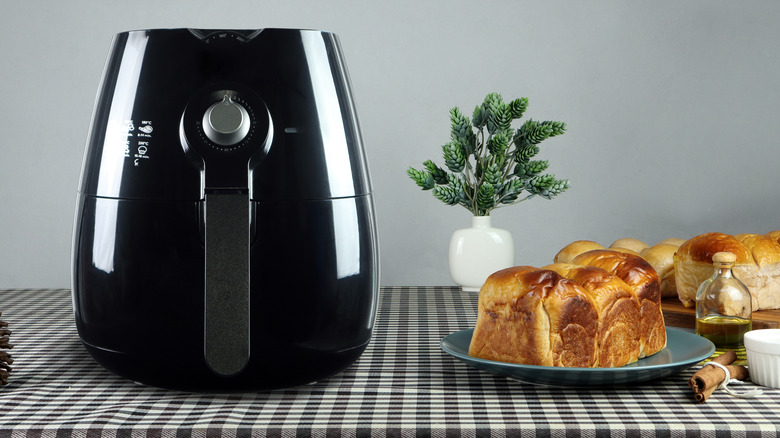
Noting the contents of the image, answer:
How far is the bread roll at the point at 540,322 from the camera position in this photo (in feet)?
2.29

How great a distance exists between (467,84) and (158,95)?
1.74 metres

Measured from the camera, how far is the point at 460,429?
56 centimetres

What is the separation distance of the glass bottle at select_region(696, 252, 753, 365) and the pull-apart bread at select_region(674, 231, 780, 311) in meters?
0.20

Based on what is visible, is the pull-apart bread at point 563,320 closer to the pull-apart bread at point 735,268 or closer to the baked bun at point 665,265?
the pull-apart bread at point 735,268

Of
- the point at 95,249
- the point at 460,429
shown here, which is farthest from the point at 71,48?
the point at 460,429

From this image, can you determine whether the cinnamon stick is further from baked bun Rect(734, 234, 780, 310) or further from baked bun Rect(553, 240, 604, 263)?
baked bun Rect(553, 240, 604, 263)

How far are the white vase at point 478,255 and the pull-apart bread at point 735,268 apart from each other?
288mm

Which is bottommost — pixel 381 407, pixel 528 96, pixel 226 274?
pixel 381 407

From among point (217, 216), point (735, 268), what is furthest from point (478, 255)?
point (217, 216)

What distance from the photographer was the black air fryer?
1.99 ft

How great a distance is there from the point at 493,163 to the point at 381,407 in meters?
0.82

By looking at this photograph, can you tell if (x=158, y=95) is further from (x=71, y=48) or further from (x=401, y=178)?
(x=71, y=48)

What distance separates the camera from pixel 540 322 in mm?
698

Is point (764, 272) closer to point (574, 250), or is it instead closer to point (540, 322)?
point (574, 250)
